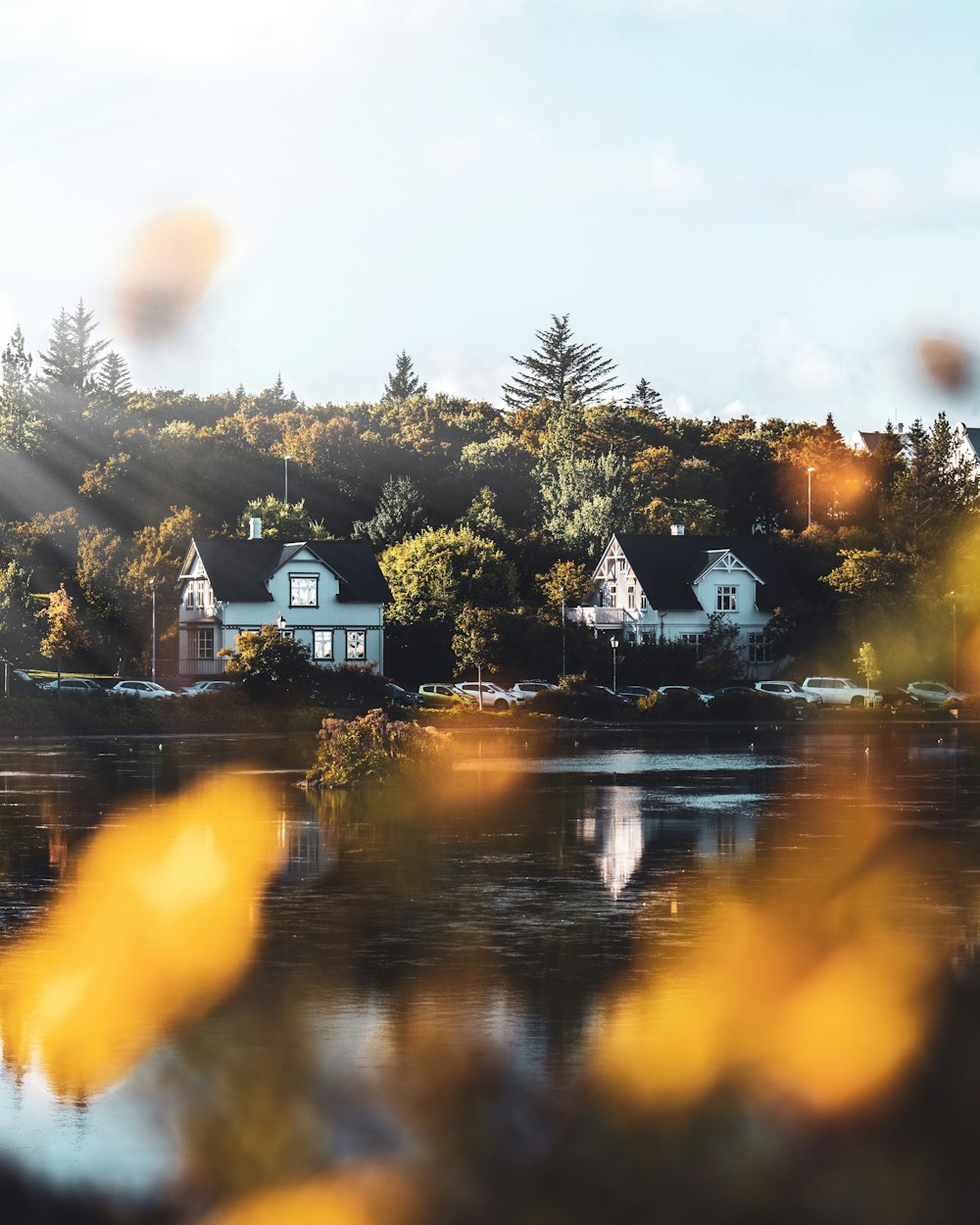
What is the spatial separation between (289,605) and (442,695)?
1511cm

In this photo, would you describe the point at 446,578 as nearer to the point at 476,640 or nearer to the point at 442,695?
the point at 476,640

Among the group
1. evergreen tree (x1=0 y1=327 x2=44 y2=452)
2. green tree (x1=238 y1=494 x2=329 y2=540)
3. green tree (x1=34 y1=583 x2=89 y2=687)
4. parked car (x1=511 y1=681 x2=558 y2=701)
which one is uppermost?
evergreen tree (x1=0 y1=327 x2=44 y2=452)

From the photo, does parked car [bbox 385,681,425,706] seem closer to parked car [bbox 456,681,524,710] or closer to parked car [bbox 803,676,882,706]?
parked car [bbox 456,681,524,710]

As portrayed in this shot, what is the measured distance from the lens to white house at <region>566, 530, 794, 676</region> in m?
103

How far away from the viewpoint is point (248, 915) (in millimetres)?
21406

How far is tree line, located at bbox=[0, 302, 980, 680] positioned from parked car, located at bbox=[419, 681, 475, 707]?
5013mm

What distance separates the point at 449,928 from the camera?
20.2m

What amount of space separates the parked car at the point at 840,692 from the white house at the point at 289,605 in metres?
23.0

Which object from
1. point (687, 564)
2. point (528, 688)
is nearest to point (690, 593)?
point (687, 564)

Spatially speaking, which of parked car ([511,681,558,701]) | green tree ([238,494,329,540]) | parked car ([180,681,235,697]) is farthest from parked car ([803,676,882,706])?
green tree ([238,494,329,540])

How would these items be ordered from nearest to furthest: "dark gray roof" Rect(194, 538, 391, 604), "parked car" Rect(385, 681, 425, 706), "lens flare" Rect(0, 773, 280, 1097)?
"lens flare" Rect(0, 773, 280, 1097)
"parked car" Rect(385, 681, 425, 706)
"dark gray roof" Rect(194, 538, 391, 604)

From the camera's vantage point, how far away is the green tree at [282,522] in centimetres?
11006

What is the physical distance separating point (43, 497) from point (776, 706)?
186ft

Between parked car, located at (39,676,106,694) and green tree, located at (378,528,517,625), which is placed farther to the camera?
green tree, located at (378,528,517,625)
